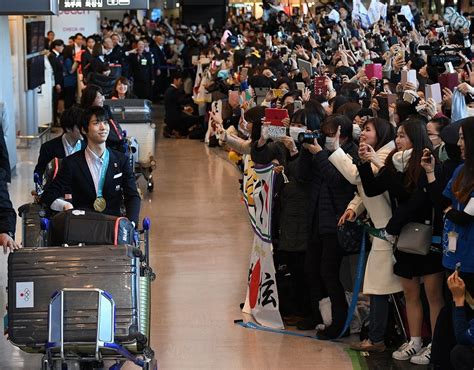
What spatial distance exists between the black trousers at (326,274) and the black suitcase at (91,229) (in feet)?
6.06

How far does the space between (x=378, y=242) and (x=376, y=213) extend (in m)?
0.21

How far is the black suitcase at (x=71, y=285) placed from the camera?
243 inches

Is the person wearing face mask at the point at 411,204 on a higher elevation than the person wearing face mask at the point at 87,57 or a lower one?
higher

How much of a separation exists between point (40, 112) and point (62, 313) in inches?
644

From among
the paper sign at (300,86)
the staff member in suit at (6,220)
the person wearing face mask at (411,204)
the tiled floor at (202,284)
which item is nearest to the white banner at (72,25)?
the tiled floor at (202,284)

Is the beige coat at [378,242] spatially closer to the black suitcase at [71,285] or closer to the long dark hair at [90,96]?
the black suitcase at [71,285]

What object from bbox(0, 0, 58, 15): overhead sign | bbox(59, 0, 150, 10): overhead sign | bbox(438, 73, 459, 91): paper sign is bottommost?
bbox(438, 73, 459, 91): paper sign

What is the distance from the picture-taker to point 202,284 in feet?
33.8

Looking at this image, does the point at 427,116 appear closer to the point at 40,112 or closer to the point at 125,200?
the point at 125,200

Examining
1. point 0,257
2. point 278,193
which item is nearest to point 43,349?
point 278,193

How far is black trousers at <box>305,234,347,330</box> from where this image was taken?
8305mm

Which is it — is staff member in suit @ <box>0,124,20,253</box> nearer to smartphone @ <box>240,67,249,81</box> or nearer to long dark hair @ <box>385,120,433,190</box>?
long dark hair @ <box>385,120,433,190</box>

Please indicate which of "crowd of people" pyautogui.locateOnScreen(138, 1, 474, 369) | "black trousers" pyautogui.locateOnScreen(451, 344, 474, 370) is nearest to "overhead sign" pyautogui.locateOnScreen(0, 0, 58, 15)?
"crowd of people" pyautogui.locateOnScreen(138, 1, 474, 369)

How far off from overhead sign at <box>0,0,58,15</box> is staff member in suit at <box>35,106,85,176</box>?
1.06 m
